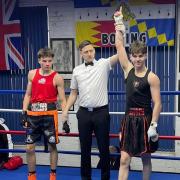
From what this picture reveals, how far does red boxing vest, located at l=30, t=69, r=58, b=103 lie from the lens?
11.3 ft

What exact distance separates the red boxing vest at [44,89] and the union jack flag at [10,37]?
1851mm

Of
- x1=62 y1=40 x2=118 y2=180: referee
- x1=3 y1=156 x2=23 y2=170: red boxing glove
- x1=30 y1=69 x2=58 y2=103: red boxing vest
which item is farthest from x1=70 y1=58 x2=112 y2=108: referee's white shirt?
x1=3 y1=156 x2=23 y2=170: red boxing glove

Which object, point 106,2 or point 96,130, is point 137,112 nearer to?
point 96,130

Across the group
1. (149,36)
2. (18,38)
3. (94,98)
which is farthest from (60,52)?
(94,98)

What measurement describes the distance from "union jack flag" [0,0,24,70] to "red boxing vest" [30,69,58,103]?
1.85 metres

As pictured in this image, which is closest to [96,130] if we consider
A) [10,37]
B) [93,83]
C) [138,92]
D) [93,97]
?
[93,97]

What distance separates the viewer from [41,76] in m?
Result: 3.48

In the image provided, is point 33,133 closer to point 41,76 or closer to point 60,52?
point 41,76

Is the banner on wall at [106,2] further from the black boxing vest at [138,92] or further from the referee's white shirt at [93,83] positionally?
the black boxing vest at [138,92]

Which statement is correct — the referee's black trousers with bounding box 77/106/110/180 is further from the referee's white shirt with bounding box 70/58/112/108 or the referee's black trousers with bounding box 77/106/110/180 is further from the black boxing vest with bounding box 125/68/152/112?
the black boxing vest with bounding box 125/68/152/112

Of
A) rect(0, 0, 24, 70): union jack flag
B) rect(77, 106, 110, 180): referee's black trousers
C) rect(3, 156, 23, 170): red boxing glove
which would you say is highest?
rect(0, 0, 24, 70): union jack flag

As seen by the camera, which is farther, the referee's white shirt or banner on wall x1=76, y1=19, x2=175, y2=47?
banner on wall x1=76, y1=19, x2=175, y2=47

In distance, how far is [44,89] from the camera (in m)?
3.46

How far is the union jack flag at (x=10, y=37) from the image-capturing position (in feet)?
17.0
